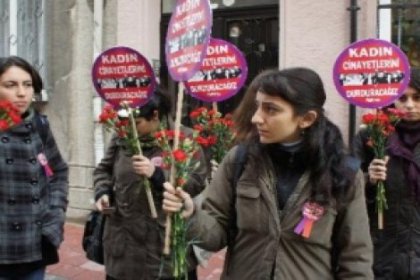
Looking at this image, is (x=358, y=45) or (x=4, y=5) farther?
(x=4, y=5)

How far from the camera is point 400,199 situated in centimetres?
331

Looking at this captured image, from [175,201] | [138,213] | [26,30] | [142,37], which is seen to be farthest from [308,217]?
[26,30]

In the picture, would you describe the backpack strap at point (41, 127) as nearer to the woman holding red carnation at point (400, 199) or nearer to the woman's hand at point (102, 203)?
the woman's hand at point (102, 203)

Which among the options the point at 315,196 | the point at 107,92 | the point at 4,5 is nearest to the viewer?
the point at 315,196

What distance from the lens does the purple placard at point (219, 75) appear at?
14.5ft

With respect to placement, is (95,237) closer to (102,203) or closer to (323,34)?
(102,203)

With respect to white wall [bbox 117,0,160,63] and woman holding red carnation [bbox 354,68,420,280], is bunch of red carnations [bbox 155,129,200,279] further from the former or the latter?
white wall [bbox 117,0,160,63]

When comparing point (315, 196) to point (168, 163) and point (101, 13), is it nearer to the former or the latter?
point (168, 163)

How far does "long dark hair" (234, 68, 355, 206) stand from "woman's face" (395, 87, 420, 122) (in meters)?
1.06

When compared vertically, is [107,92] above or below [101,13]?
below

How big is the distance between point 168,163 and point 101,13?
5546mm

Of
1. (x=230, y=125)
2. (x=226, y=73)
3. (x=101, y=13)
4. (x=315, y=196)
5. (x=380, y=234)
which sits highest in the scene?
(x=101, y=13)

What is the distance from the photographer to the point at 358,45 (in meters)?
3.91

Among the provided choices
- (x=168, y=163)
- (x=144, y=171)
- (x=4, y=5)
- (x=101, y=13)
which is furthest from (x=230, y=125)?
(x=4, y=5)
